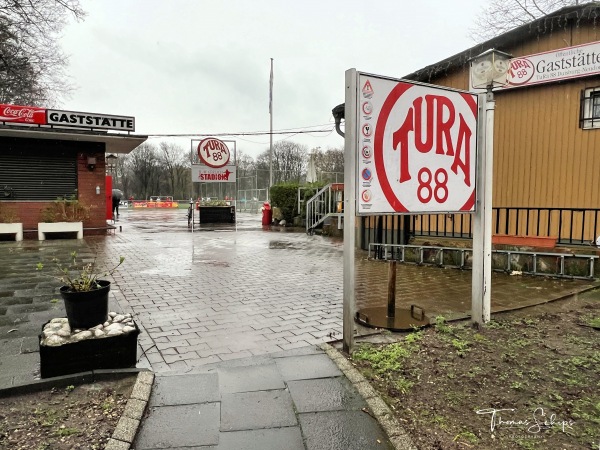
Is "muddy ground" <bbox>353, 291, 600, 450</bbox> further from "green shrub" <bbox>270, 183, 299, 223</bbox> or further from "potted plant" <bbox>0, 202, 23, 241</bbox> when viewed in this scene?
"green shrub" <bbox>270, 183, 299, 223</bbox>

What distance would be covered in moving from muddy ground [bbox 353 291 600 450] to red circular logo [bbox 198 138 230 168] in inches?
466

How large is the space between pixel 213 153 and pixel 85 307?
1219 centimetres

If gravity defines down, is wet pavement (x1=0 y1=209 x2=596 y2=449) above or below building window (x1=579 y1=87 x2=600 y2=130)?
below

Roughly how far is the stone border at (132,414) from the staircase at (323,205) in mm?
11301

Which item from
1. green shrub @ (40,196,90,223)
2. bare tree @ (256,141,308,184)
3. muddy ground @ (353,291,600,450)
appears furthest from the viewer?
bare tree @ (256,141,308,184)

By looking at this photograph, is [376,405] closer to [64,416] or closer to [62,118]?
[64,416]

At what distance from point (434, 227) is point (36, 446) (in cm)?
829

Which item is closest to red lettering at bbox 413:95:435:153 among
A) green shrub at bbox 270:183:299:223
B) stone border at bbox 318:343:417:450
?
stone border at bbox 318:343:417:450

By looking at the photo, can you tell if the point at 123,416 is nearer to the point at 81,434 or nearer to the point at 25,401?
the point at 81,434

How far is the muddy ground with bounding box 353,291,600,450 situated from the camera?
232cm

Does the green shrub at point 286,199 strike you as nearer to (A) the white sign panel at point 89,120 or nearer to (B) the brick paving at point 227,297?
(A) the white sign panel at point 89,120

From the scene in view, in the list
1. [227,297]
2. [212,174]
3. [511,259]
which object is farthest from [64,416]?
[212,174]

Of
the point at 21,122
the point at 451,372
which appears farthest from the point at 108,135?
the point at 451,372

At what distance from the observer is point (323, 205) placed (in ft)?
50.0
